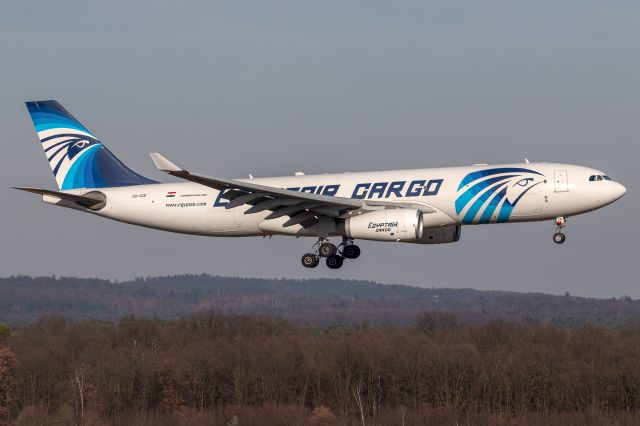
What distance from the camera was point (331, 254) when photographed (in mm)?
55375

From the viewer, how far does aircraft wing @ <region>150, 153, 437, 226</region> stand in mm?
50531

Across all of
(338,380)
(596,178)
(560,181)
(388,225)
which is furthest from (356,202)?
(338,380)

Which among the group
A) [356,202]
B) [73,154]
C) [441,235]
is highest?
[73,154]

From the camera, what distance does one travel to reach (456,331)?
110m

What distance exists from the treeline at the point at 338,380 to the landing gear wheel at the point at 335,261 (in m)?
33.8

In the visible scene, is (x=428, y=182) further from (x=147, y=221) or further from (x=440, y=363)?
(x=440, y=363)

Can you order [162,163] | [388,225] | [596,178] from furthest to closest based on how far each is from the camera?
[596,178], [388,225], [162,163]

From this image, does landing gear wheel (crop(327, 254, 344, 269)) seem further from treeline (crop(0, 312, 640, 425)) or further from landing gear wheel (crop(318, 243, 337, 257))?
treeline (crop(0, 312, 640, 425))

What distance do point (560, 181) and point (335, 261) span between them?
12.1 m

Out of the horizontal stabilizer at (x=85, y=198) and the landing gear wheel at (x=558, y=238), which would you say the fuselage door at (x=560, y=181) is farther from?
the horizontal stabilizer at (x=85, y=198)

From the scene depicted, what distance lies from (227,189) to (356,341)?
171 ft

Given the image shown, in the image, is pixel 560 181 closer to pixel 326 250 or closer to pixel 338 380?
pixel 326 250

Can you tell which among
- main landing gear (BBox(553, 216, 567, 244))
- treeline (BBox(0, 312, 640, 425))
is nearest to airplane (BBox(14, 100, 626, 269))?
A: main landing gear (BBox(553, 216, 567, 244))

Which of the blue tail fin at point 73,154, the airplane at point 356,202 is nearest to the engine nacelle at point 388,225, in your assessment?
the airplane at point 356,202
